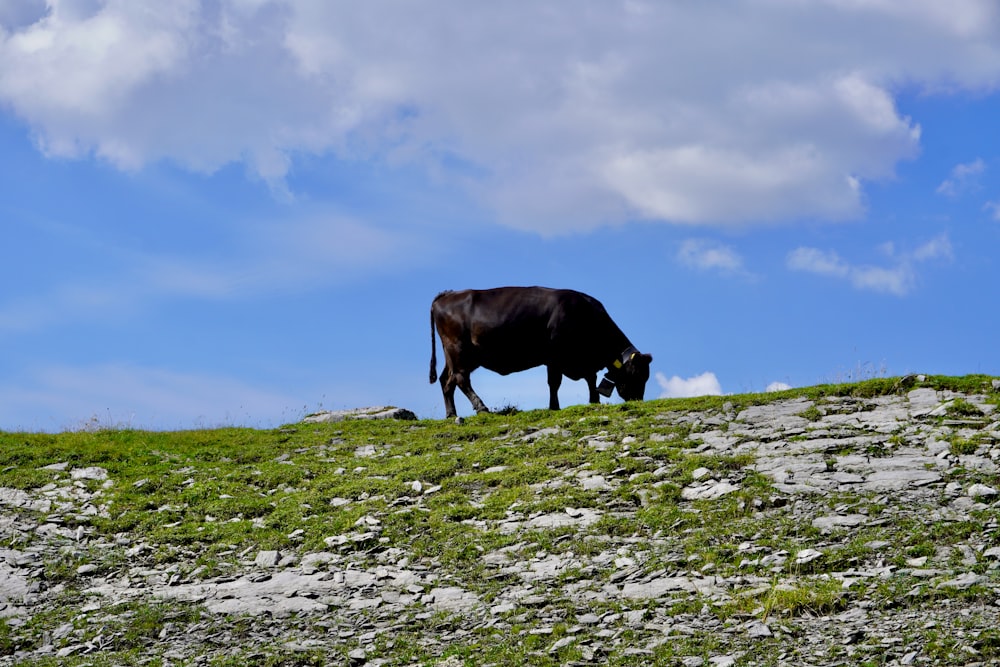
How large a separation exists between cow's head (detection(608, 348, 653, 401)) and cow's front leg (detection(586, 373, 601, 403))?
363 mm

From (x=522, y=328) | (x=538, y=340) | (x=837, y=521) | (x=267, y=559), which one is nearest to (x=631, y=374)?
Answer: (x=538, y=340)

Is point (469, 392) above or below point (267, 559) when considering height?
above

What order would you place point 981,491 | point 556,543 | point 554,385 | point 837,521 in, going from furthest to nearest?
point 554,385 → point 556,543 → point 981,491 → point 837,521

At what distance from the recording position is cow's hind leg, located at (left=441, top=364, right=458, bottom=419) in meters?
23.6

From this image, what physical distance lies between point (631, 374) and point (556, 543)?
442 inches

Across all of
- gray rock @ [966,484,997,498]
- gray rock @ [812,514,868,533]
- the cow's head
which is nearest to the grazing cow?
the cow's head

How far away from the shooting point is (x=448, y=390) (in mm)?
23984

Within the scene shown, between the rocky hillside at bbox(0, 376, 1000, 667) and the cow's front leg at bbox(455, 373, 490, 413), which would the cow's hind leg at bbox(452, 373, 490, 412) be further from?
the rocky hillside at bbox(0, 376, 1000, 667)

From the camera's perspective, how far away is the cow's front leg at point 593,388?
2359 cm

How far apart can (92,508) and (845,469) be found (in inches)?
450

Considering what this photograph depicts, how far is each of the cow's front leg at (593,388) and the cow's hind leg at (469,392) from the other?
251 cm

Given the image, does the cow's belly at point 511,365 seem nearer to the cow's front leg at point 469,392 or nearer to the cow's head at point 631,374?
the cow's front leg at point 469,392

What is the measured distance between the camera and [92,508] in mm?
16781

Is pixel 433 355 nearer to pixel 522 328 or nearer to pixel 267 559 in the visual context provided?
pixel 522 328
